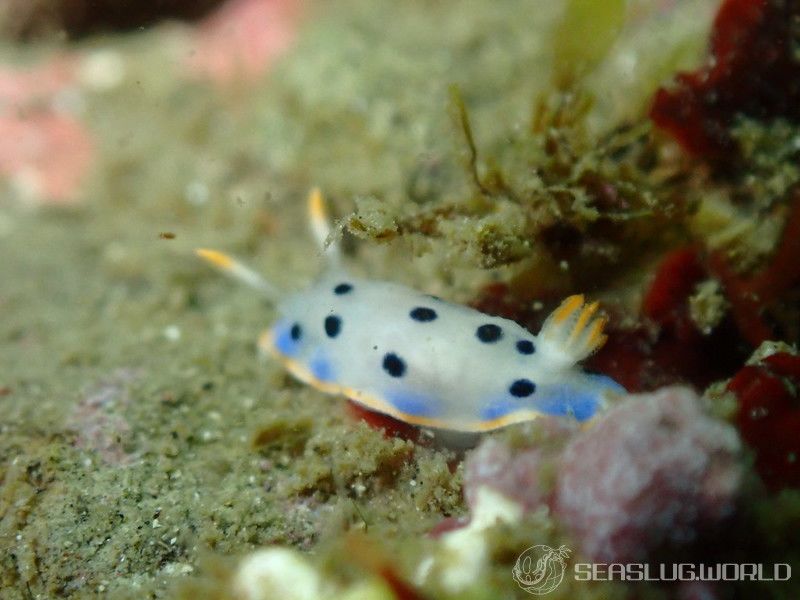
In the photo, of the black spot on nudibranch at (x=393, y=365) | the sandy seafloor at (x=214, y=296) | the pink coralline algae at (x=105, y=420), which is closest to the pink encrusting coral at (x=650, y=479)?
the sandy seafloor at (x=214, y=296)

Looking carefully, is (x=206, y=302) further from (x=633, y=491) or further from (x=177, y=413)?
(x=633, y=491)

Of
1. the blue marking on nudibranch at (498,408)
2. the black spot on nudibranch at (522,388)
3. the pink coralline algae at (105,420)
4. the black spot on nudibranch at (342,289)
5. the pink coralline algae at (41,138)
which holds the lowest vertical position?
the pink coralline algae at (41,138)

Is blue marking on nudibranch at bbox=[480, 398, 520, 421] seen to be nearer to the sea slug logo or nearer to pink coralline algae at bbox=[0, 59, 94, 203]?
the sea slug logo

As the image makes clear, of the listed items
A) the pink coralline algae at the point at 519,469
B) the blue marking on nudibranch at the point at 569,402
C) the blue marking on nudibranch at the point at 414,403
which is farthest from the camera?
the blue marking on nudibranch at the point at 414,403

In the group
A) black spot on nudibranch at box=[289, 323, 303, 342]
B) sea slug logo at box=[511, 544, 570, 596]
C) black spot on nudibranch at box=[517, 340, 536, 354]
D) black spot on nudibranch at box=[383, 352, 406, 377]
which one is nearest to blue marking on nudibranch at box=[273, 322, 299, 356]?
black spot on nudibranch at box=[289, 323, 303, 342]

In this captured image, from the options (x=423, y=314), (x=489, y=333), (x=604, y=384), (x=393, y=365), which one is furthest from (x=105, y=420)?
(x=604, y=384)

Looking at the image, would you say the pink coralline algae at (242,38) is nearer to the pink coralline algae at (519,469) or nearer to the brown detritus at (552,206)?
the brown detritus at (552,206)
